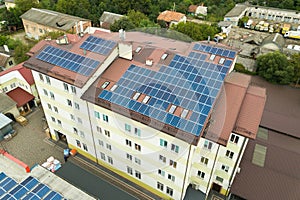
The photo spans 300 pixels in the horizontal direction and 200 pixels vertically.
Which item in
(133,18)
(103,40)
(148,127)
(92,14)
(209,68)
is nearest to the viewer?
(148,127)

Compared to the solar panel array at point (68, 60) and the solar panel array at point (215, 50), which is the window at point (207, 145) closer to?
the solar panel array at point (215, 50)

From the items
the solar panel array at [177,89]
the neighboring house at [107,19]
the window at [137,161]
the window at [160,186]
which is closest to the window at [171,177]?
the window at [160,186]

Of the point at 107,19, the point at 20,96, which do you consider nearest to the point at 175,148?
the point at 20,96

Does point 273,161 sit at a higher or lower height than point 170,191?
higher

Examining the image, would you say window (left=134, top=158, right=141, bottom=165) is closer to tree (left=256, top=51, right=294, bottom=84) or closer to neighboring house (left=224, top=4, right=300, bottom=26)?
tree (left=256, top=51, right=294, bottom=84)

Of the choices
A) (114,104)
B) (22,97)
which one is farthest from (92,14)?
(114,104)

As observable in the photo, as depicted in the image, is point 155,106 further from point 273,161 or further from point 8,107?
point 8,107

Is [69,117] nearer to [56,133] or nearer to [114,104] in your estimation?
[56,133]
